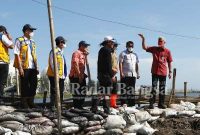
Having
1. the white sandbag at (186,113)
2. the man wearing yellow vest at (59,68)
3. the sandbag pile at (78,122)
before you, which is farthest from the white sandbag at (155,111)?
the man wearing yellow vest at (59,68)

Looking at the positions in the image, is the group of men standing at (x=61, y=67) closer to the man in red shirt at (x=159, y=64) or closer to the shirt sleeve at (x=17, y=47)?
the shirt sleeve at (x=17, y=47)

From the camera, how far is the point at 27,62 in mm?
9188

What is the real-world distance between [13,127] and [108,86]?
261 centimetres

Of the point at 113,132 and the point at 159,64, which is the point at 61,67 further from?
the point at 159,64

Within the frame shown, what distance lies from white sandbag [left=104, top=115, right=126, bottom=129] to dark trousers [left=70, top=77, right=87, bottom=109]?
117 centimetres

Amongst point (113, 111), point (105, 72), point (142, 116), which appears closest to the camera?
point (105, 72)

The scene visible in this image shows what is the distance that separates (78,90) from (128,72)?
1.69 meters

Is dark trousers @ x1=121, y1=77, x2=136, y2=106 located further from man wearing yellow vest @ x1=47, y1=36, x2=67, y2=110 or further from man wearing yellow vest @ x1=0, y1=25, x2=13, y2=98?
man wearing yellow vest @ x1=0, y1=25, x2=13, y2=98

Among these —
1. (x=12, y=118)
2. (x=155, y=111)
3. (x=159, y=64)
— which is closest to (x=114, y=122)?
(x=155, y=111)

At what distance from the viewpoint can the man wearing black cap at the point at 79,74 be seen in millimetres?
9891

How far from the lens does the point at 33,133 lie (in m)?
7.95

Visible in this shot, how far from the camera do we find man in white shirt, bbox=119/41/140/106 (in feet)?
35.7

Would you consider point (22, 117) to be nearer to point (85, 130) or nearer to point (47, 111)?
point (47, 111)

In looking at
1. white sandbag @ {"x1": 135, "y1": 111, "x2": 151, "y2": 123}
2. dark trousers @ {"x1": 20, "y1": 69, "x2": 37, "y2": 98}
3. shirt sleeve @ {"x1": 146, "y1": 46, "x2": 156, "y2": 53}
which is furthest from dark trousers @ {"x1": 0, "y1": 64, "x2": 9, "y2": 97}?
shirt sleeve @ {"x1": 146, "y1": 46, "x2": 156, "y2": 53}
